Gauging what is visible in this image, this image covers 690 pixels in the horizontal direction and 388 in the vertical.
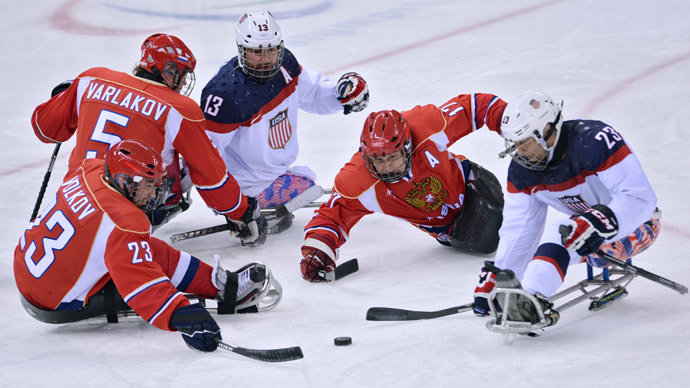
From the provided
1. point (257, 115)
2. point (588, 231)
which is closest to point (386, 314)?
point (588, 231)

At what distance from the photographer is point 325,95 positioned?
5246 millimetres

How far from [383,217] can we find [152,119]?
1.56 meters

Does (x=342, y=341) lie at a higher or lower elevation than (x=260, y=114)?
lower

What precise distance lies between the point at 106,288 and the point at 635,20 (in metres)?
6.09

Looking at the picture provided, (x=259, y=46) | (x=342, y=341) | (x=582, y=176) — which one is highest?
(x=259, y=46)

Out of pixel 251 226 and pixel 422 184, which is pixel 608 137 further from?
pixel 251 226

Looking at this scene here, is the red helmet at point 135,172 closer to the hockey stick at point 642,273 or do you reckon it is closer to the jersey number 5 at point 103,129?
the jersey number 5 at point 103,129

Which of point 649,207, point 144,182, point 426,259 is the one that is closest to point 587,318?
point 649,207

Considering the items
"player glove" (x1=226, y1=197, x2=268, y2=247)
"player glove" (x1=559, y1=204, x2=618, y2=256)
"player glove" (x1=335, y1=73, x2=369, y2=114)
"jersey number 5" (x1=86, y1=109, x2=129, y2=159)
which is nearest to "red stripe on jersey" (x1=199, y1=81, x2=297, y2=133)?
"player glove" (x1=335, y1=73, x2=369, y2=114)

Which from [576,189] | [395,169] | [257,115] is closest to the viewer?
[576,189]

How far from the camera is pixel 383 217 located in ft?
17.1

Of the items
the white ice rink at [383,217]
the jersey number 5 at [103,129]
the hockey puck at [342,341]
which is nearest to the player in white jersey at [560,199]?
the white ice rink at [383,217]

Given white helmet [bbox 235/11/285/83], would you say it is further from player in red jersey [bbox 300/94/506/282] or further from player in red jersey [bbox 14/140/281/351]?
player in red jersey [bbox 14/140/281/351]

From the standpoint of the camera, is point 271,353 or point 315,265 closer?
point 271,353
